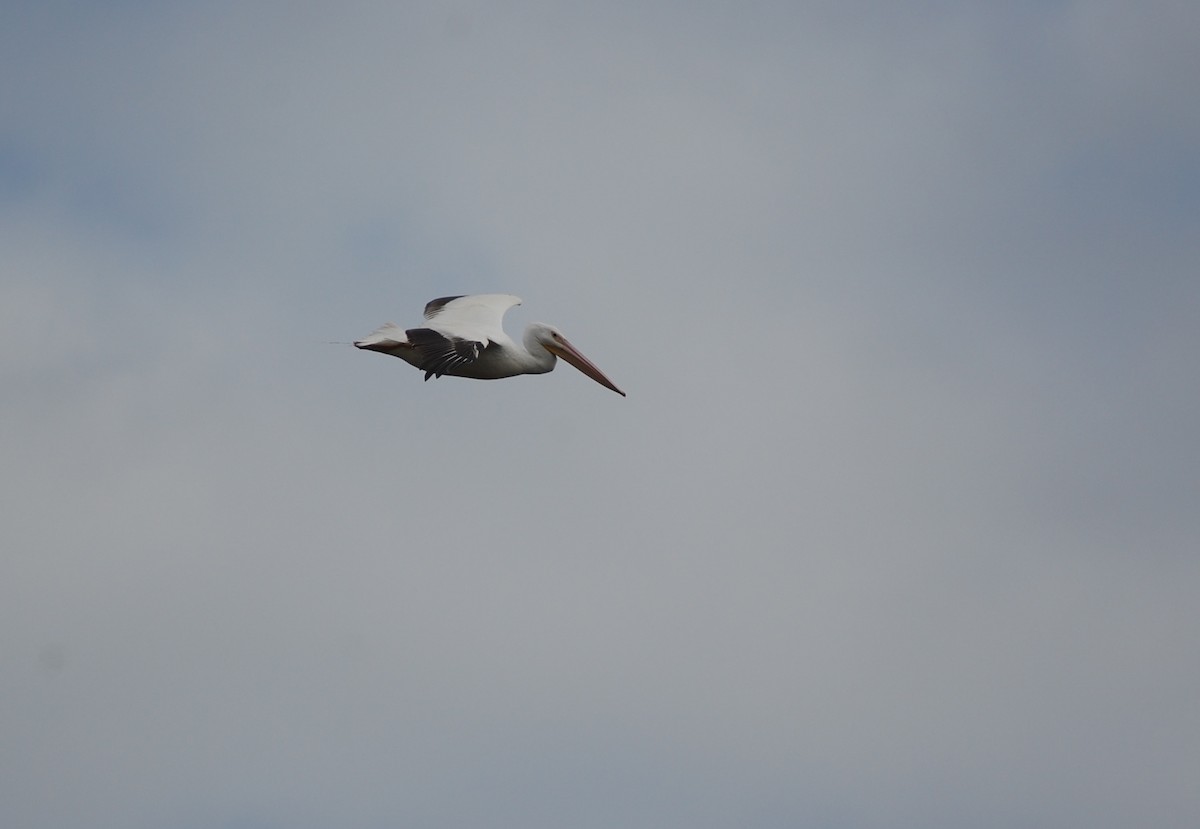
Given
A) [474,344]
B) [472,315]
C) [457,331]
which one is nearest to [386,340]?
[457,331]

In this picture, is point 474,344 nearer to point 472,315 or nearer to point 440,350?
point 440,350

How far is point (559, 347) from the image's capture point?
22641 mm

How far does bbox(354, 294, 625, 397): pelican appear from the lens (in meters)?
19.5

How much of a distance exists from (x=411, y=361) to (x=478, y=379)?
1.03 meters

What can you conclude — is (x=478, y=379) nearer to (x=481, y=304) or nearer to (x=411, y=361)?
(x=411, y=361)

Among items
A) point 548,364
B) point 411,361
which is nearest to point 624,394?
point 548,364

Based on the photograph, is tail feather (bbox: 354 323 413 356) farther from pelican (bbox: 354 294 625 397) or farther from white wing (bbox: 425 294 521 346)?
white wing (bbox: 425 294 521 346)

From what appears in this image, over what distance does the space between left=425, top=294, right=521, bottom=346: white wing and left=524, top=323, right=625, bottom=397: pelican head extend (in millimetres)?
445

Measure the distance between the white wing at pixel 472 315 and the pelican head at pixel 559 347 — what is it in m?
0.44

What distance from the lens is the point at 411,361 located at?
21.2 metres

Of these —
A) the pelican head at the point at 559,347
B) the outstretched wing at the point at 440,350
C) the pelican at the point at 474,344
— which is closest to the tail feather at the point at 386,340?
the pelican at the point at 474,344

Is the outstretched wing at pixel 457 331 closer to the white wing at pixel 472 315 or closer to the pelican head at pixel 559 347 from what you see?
the white wing at pixel 472 315

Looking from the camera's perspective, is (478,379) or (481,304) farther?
(481,304)

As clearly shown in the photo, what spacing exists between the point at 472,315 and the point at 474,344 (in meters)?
3.46
